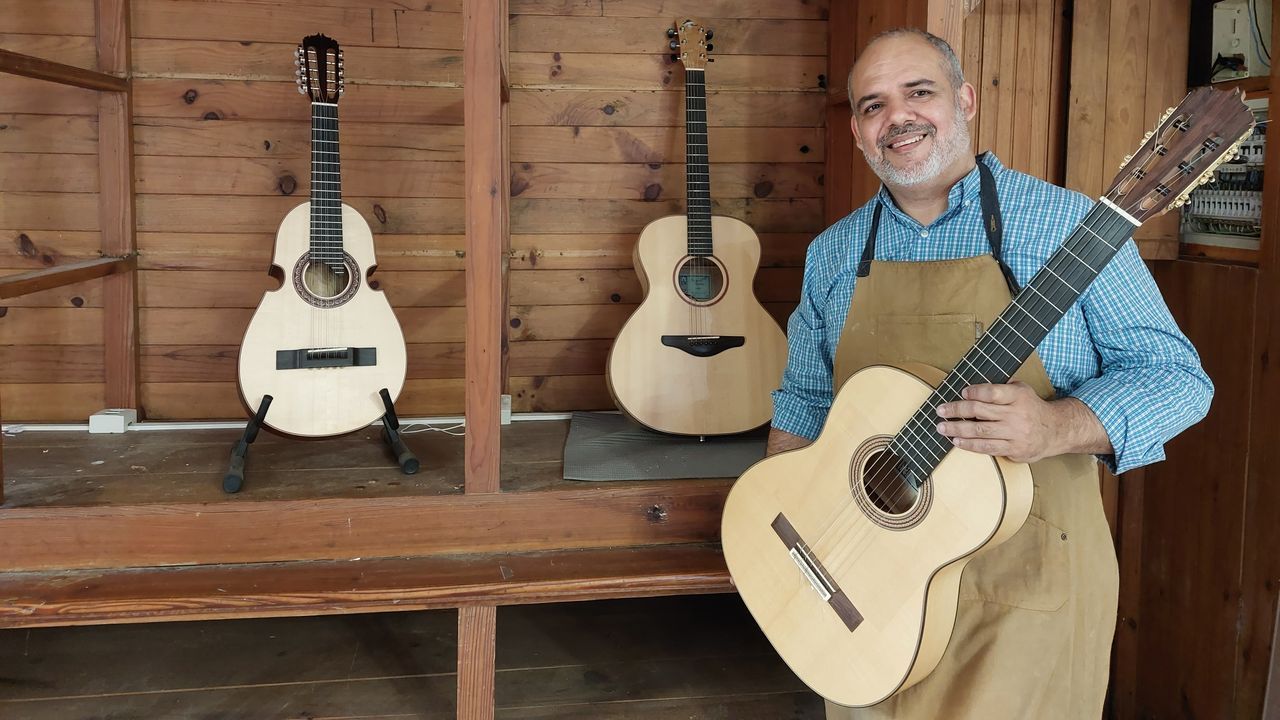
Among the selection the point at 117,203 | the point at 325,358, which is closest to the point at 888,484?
the point at 325,358

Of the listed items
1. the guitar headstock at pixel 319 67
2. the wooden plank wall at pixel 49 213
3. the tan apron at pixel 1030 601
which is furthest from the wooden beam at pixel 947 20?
the wooden plank wall at pixel 49 213

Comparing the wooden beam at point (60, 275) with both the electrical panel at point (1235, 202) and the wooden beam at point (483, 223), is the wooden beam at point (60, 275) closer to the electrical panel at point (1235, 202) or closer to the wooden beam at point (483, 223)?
the wooden beam at point (483, 223)

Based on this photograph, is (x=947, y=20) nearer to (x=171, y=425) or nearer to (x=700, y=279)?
(x=700, y=279)

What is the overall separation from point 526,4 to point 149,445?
170 cm

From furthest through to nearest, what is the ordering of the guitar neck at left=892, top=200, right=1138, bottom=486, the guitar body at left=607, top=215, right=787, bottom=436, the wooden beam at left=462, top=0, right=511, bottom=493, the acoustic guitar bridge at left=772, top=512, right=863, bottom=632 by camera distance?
the guitar body at left=607, top=215, right=787, bottom=436
the wooden beam at left=462, top=0, right=511, bottom=493
the acoustic guitar bridge at left=772, top=512, right=863, bottom=632
the guitar neck at left=892, top=200, right=1138, bottom=486

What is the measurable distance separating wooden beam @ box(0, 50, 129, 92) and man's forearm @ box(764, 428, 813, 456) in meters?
1.83

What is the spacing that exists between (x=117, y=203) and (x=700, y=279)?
1748 millimetres

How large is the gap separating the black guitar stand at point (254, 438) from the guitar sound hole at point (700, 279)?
0.88 m

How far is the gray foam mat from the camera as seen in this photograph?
247 centimetres

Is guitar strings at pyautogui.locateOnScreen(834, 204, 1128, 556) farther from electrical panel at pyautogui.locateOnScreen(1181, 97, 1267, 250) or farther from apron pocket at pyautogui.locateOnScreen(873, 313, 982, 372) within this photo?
electrical panel at pyautogui.locateOnScreen(1181, 97, 1267, 250)

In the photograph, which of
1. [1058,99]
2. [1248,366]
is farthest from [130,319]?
[1248,366]

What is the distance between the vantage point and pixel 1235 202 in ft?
8.31

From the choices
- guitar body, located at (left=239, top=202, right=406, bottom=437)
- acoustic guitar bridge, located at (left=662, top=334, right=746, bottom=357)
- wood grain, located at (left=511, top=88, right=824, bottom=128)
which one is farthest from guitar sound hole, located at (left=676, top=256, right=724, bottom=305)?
guitar body, located at (left=239, top=202, right=406, bottom=437)

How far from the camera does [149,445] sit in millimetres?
2773
